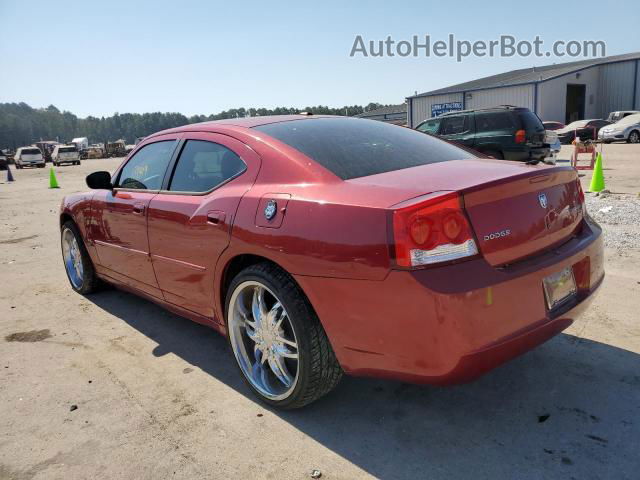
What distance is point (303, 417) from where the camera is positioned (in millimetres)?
2697

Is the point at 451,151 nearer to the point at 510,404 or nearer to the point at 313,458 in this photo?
the point at 510,404

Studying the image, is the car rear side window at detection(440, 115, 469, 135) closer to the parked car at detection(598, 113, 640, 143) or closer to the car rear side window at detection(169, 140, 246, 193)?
the car rear side window at detection(169, 140, 246, 193)

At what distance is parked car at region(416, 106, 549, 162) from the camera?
1164 cm

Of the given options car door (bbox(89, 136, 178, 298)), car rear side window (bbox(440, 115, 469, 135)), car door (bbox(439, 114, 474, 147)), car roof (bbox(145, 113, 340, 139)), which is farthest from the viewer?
car rear side window (bbox(440, 115, 469, 135))

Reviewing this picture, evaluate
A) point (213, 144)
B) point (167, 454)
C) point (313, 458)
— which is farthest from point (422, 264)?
point (213, 144)

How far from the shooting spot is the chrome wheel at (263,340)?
2.73m

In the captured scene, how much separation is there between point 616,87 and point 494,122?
35.7 m

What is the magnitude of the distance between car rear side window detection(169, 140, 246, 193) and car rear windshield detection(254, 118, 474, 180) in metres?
0.28

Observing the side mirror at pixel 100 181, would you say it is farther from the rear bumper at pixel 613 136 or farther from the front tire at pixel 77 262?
the rear bumper at pixel 613 136

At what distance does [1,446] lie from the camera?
2.61 metres

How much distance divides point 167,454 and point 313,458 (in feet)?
2.34

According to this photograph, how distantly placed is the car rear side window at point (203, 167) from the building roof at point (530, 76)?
37.9 m

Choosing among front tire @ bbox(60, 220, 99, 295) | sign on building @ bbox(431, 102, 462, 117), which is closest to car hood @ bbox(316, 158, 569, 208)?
front tire @ bbox(60, 220, 99, 295)

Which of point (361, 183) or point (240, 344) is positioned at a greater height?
point (361, 183)
